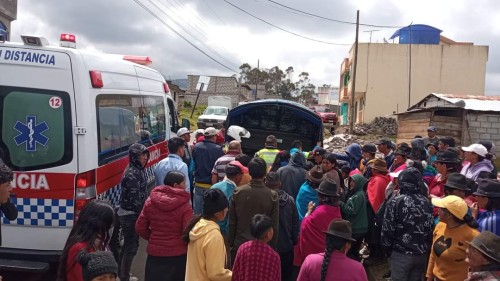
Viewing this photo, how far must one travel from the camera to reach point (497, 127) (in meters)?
17.1

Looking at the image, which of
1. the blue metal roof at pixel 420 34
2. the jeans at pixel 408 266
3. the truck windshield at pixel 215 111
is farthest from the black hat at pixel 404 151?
the blue metal roof at pixel 420 34

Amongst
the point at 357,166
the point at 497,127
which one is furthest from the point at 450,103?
the point at 357,166

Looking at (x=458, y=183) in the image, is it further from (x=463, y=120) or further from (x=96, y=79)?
(x=463, y=120)

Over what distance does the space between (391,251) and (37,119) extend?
3.79m

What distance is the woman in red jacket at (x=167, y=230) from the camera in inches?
156

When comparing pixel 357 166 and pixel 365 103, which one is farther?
pixel 365 103

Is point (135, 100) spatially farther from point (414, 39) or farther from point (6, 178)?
point (414, 39)

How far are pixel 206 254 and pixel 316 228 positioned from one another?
1313mm

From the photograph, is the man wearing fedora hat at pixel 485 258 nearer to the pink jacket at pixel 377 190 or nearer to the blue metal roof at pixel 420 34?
the pink jacket at pixel 377 190

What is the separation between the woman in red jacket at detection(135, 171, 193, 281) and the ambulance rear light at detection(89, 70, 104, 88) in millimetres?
1427

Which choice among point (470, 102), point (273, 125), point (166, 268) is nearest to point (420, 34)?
point (470, 102)

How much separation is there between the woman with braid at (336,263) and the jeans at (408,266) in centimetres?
142

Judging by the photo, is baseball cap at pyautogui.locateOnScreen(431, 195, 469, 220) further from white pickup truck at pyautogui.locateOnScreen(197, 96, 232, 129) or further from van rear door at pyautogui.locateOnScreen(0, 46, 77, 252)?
white pickup truck at pyautogui.locateOnScreen(197, 96, 232, 129)

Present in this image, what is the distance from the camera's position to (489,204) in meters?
3.82
